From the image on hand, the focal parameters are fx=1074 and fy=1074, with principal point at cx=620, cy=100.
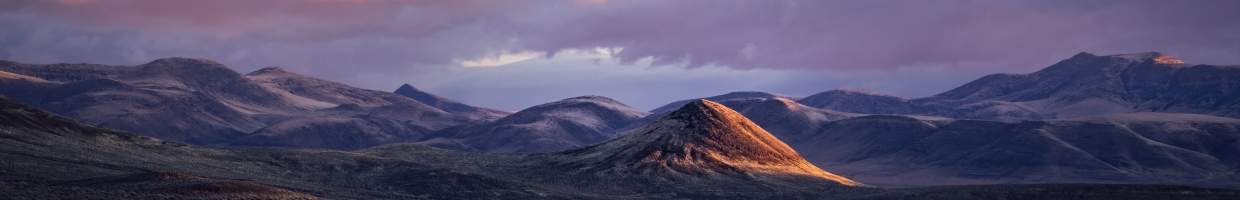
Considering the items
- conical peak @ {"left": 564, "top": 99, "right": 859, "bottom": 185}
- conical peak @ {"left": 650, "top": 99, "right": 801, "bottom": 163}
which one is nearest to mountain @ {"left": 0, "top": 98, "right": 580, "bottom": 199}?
conical peak @ {"left": 564, "top": 99, "right": 859, "bottom": 185}

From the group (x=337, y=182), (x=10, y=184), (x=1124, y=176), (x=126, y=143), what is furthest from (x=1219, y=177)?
(x=10, y=184)

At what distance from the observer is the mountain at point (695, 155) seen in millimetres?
118000

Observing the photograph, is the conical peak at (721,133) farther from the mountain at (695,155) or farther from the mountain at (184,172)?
the mountain at (184,172)

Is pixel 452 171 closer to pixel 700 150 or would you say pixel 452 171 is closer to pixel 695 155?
pixel 695 155

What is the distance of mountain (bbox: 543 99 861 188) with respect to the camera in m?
118

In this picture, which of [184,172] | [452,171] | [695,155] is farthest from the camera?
[695,155]

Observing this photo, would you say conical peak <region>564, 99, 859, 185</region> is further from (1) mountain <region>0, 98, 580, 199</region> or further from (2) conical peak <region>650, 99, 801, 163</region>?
(1) mountain <region>0, 98, 580, 199</region>

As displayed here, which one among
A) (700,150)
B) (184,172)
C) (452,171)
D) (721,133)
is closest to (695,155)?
(700,150)

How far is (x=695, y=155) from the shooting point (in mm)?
125438

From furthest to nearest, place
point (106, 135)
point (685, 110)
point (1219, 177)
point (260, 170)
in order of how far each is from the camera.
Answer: point (1219, 177) < point (685, 110) < point (106, 135) < point (260, 170)

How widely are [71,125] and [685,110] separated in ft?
247

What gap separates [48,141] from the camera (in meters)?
92.4

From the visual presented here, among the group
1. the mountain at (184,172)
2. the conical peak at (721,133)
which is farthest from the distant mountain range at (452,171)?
the conical peak at (721,133)

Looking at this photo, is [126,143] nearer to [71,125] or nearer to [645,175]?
[71,125]
